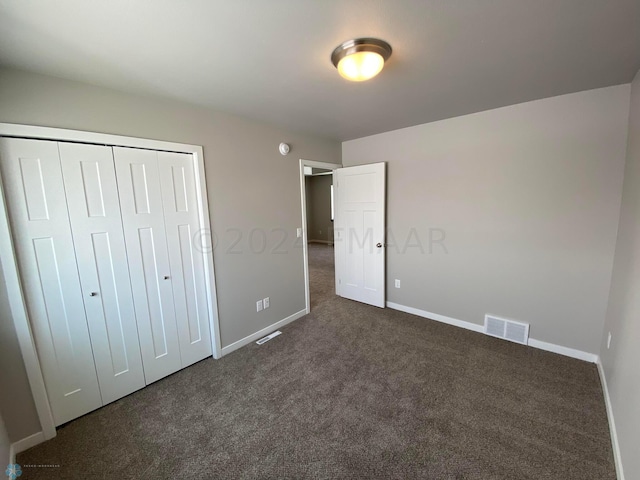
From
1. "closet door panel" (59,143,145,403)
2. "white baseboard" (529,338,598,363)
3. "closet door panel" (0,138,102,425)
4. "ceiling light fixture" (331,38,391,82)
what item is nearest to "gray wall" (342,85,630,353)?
"white baseboard" (529,338,598,363)

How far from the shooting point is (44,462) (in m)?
1.60

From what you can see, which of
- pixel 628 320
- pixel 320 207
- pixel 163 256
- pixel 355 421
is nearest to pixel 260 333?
pixel 163 256

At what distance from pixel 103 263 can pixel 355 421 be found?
216 cm

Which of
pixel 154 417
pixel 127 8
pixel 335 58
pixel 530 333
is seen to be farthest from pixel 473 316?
pixel 127 8

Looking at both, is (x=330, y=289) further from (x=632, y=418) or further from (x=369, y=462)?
(x=632, y=418)

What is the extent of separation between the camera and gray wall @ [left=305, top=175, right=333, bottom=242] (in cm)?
868

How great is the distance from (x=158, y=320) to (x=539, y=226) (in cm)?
363

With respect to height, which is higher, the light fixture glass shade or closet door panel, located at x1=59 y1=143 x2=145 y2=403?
the light fixture glass shade

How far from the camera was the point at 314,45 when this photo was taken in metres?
1.45

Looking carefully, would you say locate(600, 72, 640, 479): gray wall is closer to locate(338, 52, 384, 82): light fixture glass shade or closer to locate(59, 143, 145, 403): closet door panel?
locate(338, 52, 384, 82): light fixture glass shade

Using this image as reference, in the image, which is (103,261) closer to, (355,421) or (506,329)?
(355,421)

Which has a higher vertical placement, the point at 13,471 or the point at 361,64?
the point at 361,64

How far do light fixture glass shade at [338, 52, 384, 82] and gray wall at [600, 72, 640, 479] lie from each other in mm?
1917

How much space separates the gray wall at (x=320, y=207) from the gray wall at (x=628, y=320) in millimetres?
6909
